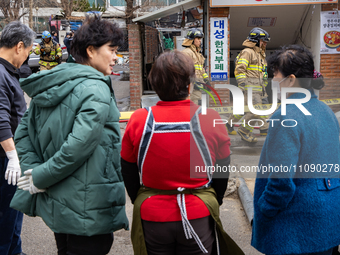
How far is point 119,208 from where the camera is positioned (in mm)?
2158

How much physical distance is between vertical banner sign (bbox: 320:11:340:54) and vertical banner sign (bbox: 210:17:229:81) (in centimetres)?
238

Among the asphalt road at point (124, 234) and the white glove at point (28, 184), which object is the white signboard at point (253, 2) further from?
the white glove at point (28, 184)

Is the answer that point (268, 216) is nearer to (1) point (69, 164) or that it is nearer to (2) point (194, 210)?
(2) point (194, 210)

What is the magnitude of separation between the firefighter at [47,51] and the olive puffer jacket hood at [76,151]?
9.90 m

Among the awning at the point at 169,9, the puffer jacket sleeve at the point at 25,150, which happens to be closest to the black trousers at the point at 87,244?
the puffer jacket sleeve at the point at 25,150

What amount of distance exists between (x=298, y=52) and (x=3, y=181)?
7.80ft

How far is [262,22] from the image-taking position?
10805 millimetres

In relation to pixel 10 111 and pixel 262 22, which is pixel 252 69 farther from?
pixel 10 111

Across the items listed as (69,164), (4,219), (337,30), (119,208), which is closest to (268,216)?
(119,208)

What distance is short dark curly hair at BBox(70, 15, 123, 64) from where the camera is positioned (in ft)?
7.14

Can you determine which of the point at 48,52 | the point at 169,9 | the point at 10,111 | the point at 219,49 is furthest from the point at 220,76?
the point at 10,111

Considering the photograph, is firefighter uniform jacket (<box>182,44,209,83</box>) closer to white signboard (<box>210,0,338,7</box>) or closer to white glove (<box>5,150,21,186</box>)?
white signboard (<box>210,0,338,7</box>)

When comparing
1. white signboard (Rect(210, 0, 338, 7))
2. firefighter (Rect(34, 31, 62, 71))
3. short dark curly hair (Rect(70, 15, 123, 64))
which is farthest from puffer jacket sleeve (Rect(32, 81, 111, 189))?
firefighter (Rect(34, 31, 62, 71))

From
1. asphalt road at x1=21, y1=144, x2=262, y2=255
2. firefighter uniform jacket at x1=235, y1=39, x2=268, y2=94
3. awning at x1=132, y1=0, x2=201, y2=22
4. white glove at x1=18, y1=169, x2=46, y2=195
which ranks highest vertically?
awning at x1=132, y1=0, x2=201, y2=22
